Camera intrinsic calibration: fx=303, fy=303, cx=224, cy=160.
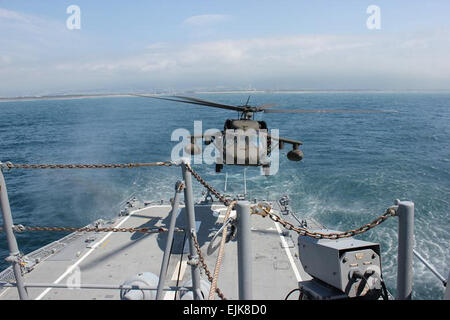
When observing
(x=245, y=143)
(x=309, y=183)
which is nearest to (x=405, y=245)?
(x=245, y=143)

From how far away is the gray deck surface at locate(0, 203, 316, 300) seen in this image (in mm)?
10250

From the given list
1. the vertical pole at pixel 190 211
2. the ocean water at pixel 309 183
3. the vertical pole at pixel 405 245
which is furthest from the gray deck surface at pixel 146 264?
the vertical pole at pixel 405 245

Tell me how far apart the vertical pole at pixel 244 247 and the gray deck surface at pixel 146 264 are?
6.84 m

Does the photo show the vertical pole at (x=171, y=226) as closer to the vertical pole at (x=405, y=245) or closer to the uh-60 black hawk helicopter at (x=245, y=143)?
the vertical pole at (x=405, y=245)

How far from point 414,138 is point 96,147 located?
167 feet

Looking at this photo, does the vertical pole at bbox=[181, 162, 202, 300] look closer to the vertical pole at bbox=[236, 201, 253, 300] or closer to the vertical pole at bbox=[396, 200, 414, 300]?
the vertical pole at bbox=[236, 201, 253, 300]

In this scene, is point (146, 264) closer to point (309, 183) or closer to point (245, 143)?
point (245, 143)

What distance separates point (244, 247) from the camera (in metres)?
2.85

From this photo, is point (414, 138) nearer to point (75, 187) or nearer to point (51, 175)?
point (75, 187)

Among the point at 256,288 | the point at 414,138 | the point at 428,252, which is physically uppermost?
the point at 414,138

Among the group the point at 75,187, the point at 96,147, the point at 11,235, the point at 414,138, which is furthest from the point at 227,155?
the point at 414,138

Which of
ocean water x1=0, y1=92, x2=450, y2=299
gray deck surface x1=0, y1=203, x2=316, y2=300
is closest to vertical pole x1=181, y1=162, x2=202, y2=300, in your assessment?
gray deck surface x1=0, y1=203, x2=316, y2=300
